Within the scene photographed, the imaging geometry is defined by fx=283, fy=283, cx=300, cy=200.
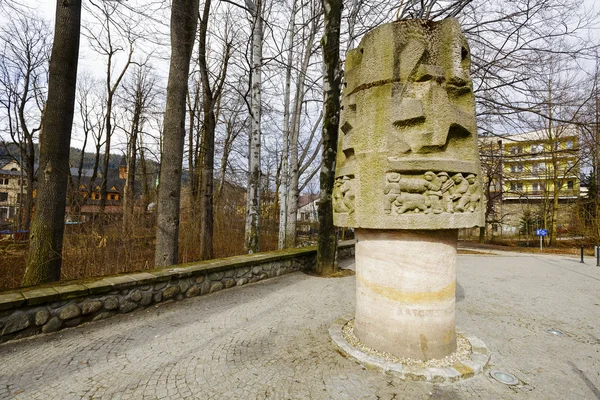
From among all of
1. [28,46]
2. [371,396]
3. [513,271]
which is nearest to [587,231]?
[513,271]

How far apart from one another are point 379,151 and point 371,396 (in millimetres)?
2270

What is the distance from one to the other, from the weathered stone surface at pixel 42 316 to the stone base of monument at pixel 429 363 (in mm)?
3439

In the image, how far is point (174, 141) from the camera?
6.14 meters

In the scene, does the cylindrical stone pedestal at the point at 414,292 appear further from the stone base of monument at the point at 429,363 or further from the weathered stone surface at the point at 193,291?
the weathered stone surface at the point at 193,291

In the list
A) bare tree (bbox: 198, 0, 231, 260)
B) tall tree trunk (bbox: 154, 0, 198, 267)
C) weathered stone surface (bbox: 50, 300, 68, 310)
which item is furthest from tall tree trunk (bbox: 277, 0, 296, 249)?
weathered stone surface (bbox: 50, 300, 68, 310)

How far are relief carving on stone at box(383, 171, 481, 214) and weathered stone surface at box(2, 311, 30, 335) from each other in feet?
13.9

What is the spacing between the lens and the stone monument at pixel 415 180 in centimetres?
289

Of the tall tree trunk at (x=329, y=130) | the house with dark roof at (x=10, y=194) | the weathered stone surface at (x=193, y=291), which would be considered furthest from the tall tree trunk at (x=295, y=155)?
the house with dark roof at (x=10, y=194)

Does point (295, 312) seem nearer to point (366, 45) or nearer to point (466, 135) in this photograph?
point (466, 135)

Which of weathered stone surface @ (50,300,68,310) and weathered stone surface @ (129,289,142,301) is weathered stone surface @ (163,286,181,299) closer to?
weathered stone surface @ (129,289,142,301)

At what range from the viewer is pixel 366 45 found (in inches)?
129

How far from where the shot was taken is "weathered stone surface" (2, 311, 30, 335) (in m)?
3.13

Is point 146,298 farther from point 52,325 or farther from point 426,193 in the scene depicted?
point 426,193

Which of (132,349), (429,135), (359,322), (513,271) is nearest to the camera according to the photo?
(429,135)
